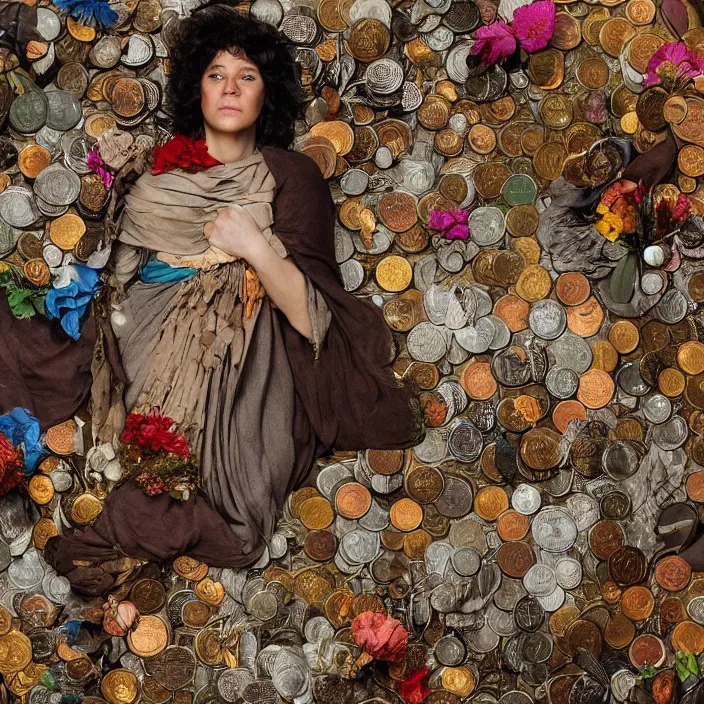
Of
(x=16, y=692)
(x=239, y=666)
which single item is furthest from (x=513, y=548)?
(x=16, y=692)

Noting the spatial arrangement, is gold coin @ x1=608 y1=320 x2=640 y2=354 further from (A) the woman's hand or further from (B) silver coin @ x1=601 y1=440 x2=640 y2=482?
(A) the woman's hand

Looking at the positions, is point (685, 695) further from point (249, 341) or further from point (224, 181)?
point (224, 181)

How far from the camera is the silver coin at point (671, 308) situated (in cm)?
345

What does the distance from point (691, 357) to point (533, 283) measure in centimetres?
55

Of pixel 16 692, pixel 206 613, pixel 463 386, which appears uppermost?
pixel 463 386

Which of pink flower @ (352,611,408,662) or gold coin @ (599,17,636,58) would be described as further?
gold coin @ (599,17,636,58)

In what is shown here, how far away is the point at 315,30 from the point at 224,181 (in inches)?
22.0

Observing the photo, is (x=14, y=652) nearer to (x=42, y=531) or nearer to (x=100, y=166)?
(x=42, y=531)

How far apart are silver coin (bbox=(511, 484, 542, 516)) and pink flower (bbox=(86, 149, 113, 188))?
1.59 m

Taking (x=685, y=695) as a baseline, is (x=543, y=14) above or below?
above

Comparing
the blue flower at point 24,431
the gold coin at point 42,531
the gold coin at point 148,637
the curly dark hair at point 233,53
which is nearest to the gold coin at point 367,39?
the curly dark hair at point 233,53

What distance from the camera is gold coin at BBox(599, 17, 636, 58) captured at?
11.4 feet

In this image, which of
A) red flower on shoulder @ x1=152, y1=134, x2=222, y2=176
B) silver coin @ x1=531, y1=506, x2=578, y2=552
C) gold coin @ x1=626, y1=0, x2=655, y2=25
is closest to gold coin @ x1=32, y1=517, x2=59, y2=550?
red flower on shoulder @ x1=152, y1=134, x2=222, y2=176

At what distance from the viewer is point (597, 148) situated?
136 inches
